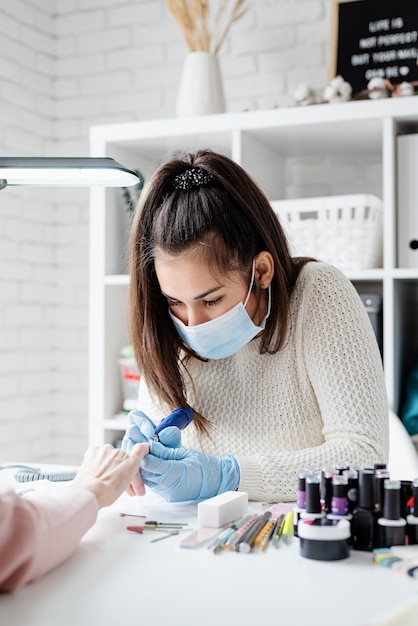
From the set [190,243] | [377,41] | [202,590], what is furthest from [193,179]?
[377,41]

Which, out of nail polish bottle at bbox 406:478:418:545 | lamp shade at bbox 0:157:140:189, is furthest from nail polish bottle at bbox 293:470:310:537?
lamp shade at bbox 0:157:140:189

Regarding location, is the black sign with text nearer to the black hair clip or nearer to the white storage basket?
the white storage basket

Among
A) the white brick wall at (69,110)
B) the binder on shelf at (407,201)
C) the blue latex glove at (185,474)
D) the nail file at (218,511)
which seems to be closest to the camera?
the nail file at (218,511)

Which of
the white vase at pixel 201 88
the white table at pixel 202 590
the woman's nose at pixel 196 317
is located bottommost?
the white table at pixel 202 590

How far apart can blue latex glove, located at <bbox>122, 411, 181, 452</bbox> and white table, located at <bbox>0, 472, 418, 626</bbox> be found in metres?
0.33

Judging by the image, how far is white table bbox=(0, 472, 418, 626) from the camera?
0.74m

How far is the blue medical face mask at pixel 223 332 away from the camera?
144 cm

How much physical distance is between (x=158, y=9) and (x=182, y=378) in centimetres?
192

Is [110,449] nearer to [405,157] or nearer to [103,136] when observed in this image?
[405,157]

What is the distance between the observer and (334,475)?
0.99 m

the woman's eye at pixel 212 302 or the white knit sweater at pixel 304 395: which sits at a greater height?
the woman's eye at pixel 212 302

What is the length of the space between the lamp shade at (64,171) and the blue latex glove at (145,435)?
435 mm

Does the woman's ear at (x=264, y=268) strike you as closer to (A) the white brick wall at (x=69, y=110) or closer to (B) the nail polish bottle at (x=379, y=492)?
(B) the nail polish bottle at (x=379, y=492)

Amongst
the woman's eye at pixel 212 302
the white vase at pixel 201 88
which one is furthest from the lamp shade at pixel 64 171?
the white vase at pixel 201 88
